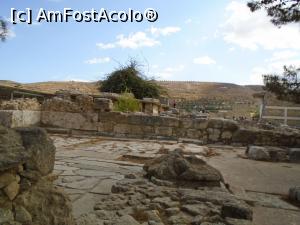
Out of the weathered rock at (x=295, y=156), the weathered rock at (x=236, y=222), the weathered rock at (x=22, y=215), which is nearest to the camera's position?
the weathered rock at (x=22, y=215)

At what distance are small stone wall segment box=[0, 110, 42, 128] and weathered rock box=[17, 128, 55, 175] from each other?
18.2 ft

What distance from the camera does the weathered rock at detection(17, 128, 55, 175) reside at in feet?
6.59

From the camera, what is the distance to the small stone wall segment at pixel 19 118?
778 cm

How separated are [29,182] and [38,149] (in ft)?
0.72

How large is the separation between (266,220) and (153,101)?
10639 mm

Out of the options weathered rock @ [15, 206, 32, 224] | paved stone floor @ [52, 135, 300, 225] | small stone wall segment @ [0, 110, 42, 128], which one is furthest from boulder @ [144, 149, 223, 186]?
small stone wall segment @ [0, 110, 42, 128]

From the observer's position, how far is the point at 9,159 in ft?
5.81

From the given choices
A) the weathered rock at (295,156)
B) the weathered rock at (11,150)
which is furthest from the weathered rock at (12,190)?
the weathered rock at (295,156)

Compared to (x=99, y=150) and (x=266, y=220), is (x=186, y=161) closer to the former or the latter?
(x=266, y=220)

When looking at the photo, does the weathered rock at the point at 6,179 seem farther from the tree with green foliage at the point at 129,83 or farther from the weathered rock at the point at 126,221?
the tree with green foliage at the point at 129,83

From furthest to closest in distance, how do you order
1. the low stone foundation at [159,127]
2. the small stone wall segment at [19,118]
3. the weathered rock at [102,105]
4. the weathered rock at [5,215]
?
the weathered rock at [102,105] < the low stone foundation at [159,127] < the small stone wall segment at [19,118] < the weathered rock at [5,215]

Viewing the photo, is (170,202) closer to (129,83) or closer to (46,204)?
(46,204)

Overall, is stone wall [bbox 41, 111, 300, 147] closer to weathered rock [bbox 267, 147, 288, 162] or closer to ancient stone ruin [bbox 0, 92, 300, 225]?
ancient stone ruin [bbox 0, 92, 300, 225]

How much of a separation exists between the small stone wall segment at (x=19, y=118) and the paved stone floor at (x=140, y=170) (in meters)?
1.53
